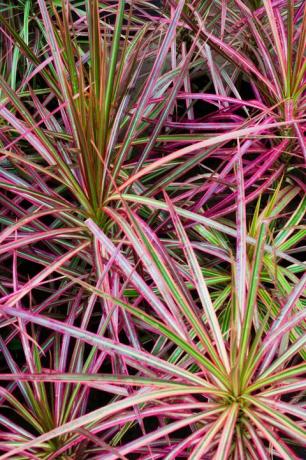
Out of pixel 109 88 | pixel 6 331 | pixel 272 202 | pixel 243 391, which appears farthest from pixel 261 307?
pixel 6 331

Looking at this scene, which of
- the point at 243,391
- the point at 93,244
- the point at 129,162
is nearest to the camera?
the point at 243,391

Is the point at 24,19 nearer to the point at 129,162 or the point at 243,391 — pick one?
the point at 129,162

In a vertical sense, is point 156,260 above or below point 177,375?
above

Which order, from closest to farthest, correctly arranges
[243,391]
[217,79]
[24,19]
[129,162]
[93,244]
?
[243,391] → [93,244] → [129,162] → [217,79] → [24,19]

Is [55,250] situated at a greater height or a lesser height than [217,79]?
lesser

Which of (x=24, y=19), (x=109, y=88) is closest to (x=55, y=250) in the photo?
(x=109, y=88)

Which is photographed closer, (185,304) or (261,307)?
(185,304)

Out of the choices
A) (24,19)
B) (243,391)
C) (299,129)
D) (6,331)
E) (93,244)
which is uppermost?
(24,19)
